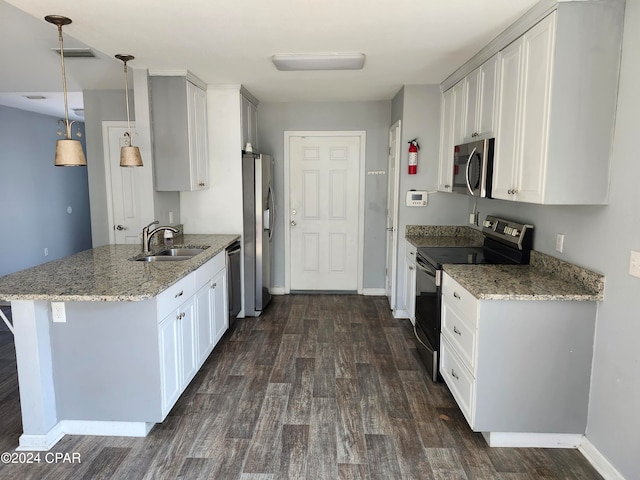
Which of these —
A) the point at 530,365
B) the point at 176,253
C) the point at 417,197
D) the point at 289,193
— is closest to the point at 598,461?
the point at 530,365

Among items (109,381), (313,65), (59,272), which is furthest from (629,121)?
(59,272)

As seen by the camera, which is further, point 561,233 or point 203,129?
point 203,129

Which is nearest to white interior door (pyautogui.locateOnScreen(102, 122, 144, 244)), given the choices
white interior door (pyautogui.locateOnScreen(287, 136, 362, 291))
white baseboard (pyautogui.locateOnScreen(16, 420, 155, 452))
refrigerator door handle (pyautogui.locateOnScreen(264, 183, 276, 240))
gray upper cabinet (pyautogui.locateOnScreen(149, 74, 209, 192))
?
gray upper cabinet (pyautogui.locateOnScreen(149, 74, 209, 192))

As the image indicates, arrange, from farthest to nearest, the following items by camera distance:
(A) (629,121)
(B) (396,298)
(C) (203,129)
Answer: (B) (396,298) < (C) (203,129) < (A) (629,121)

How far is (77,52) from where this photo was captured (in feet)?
10.8

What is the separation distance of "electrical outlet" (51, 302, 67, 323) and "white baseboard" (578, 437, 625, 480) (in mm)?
2914

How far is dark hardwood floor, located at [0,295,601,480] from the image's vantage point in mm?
2152

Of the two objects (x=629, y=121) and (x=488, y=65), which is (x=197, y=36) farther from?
(x=629, y=121)

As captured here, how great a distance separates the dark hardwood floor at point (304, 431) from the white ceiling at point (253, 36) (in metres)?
2.37

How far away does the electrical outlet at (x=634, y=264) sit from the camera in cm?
190

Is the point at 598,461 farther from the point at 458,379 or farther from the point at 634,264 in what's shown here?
the point at 634,264

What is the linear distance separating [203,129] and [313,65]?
1399mm

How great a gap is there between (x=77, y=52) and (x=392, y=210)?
3.30 meters

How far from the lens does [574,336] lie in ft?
7.33
